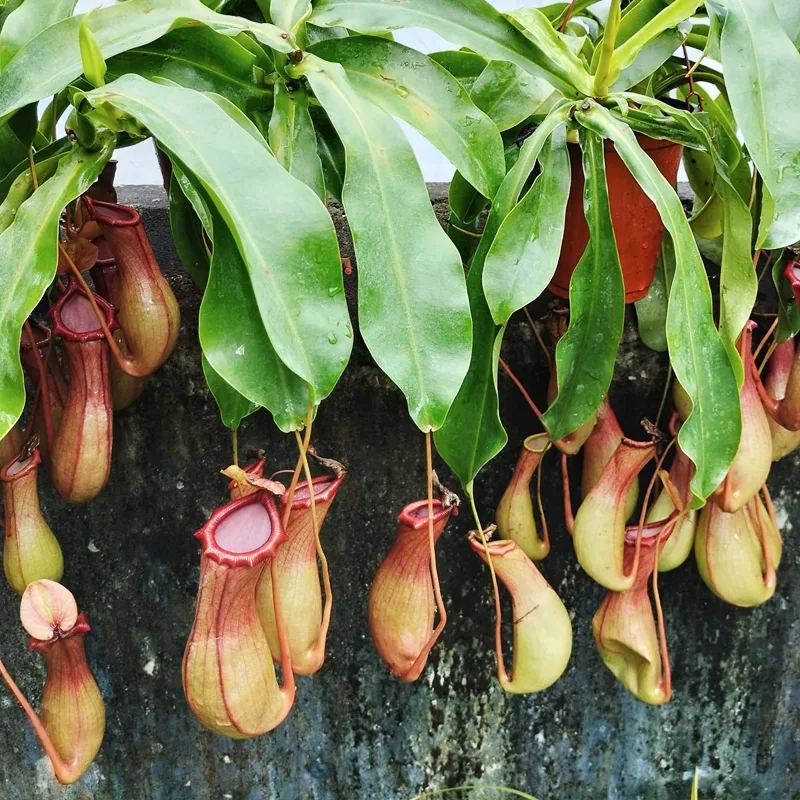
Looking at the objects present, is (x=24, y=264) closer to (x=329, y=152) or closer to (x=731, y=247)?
(x=329, y=152)

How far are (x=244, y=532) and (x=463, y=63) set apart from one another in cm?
50

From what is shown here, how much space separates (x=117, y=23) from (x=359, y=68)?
0.21m

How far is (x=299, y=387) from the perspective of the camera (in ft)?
1.97

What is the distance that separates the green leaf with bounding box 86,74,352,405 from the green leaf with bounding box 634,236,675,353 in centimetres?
47

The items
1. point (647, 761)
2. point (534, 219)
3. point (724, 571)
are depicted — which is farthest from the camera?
point (647, 761)

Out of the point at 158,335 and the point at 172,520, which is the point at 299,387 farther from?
the point at 172,520

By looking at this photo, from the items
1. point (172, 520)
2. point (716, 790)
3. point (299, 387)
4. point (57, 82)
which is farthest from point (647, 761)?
point (57, 82)

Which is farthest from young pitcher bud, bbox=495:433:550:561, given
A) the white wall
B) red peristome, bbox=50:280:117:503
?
the white wall

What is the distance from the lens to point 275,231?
0.56m

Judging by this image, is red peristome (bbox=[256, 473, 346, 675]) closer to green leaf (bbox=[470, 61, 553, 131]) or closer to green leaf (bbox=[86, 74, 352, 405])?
green leaf (bbox=[86, 74, 352, 405])

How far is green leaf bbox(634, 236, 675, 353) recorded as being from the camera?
2.97 ft

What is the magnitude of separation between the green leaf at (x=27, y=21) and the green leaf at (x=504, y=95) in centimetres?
38

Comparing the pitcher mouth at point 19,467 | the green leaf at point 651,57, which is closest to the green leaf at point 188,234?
the pitcher mouth at point 19,467

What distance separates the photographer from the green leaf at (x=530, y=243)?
68 centimetres
